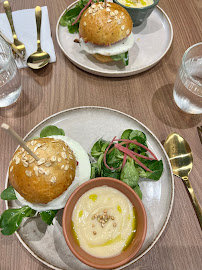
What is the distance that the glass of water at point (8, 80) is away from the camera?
118 cm

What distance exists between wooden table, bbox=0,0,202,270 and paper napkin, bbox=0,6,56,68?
60mm

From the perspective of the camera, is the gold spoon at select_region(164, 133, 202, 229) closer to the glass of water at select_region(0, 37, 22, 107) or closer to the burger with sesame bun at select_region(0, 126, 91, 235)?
the burger with sesame bun at select_region(0, 126, 91, 235)

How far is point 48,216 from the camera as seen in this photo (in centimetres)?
92

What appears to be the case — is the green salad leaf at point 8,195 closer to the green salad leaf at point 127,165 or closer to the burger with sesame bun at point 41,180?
the burger with sesame bun at point 41,180

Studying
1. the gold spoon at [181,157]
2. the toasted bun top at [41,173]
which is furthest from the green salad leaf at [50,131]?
the gold spoon at [181,157]

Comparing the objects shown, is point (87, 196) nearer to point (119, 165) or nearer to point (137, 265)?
point (119, 165)

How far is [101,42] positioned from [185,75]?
1.58ft

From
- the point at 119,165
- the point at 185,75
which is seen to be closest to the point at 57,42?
the point at 185,75

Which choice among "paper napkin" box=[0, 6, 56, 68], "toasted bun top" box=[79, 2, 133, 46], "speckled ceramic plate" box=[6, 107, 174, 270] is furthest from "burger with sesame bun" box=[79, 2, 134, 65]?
"speckled ceramic plate" box=[6, 107, 174, 270]

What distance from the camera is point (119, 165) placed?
1042 millimetres

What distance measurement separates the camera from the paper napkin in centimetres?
145

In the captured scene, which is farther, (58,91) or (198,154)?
(58,91)

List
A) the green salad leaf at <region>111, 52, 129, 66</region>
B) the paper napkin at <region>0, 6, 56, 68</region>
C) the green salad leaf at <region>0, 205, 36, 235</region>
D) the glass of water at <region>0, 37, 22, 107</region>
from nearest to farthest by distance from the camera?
1. the green salad leaf at <region>0, 205, 36, 235</region>
2. the glass of water at <region>0, 37, 22, 107</region>
3. the green salad leaf at <region>111, 52, 129, 66</region>
4. the paper napkin at <region>0, 6, 56, 68</region>

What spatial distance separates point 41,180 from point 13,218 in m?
0.21
